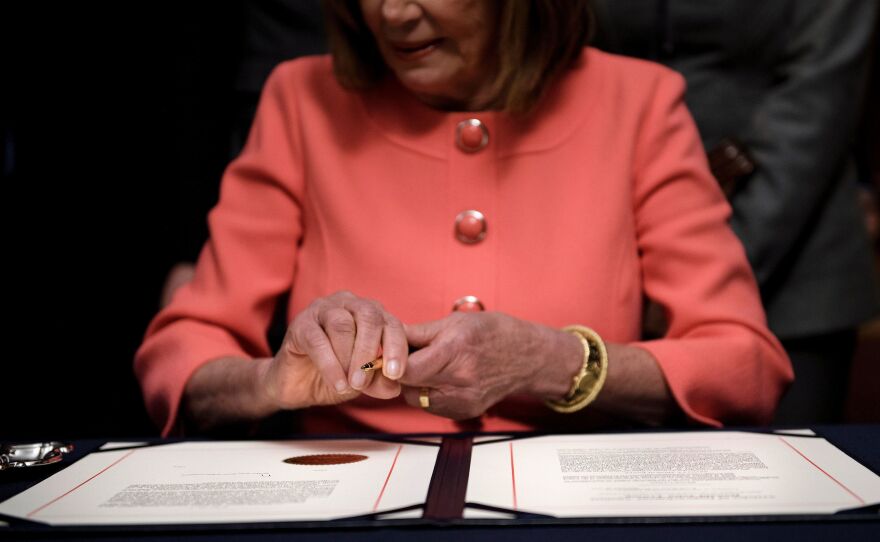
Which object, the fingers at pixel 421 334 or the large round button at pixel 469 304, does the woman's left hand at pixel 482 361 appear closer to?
the fingers at pixel 421 334

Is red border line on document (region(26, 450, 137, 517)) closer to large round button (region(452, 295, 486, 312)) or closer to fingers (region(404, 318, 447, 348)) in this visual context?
fingers (region(404, 318, 447, 348))

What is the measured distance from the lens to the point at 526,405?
1.38 m

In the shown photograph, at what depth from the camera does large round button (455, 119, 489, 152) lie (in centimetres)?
144

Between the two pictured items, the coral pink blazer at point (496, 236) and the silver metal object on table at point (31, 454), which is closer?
the silver metal object on table at point (31, 454)

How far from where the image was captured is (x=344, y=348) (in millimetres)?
1111

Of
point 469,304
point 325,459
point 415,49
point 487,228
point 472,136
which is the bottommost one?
point 325,459

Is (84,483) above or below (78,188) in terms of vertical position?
below

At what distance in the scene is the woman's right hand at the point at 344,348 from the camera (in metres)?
1.10

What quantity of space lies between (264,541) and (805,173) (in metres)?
1.39

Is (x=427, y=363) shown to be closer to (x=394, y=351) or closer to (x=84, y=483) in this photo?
(x=394, y=351)

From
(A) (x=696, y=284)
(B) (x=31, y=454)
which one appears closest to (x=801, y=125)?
(A) (x=696, y=284)

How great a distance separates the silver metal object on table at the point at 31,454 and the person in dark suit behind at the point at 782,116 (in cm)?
125

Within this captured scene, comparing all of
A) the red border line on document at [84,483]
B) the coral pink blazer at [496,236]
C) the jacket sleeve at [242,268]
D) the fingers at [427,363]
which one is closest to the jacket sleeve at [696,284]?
the coral pink blazer at [496,236]

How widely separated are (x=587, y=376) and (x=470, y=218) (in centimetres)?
30
